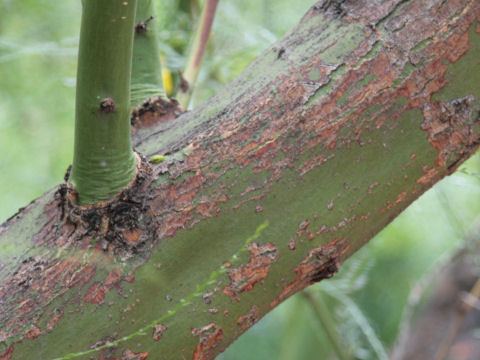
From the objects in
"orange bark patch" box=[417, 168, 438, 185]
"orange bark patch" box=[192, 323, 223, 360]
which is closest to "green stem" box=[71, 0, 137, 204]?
"orange bark patch" box=[192, 323, 223, 360]

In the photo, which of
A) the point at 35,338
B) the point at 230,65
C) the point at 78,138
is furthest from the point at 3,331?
the point at 230,65

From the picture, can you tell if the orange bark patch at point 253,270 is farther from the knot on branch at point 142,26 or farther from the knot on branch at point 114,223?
the knot on branch at point 142,26

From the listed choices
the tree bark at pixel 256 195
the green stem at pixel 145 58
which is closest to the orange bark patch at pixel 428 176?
the tree bark at pixel 256 195

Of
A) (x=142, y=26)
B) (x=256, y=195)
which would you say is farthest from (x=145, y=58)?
(x=256, y=195)

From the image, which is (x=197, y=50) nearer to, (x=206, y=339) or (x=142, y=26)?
(x=142, y=26)

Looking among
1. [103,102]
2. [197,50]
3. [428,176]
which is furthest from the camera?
[197,50]
